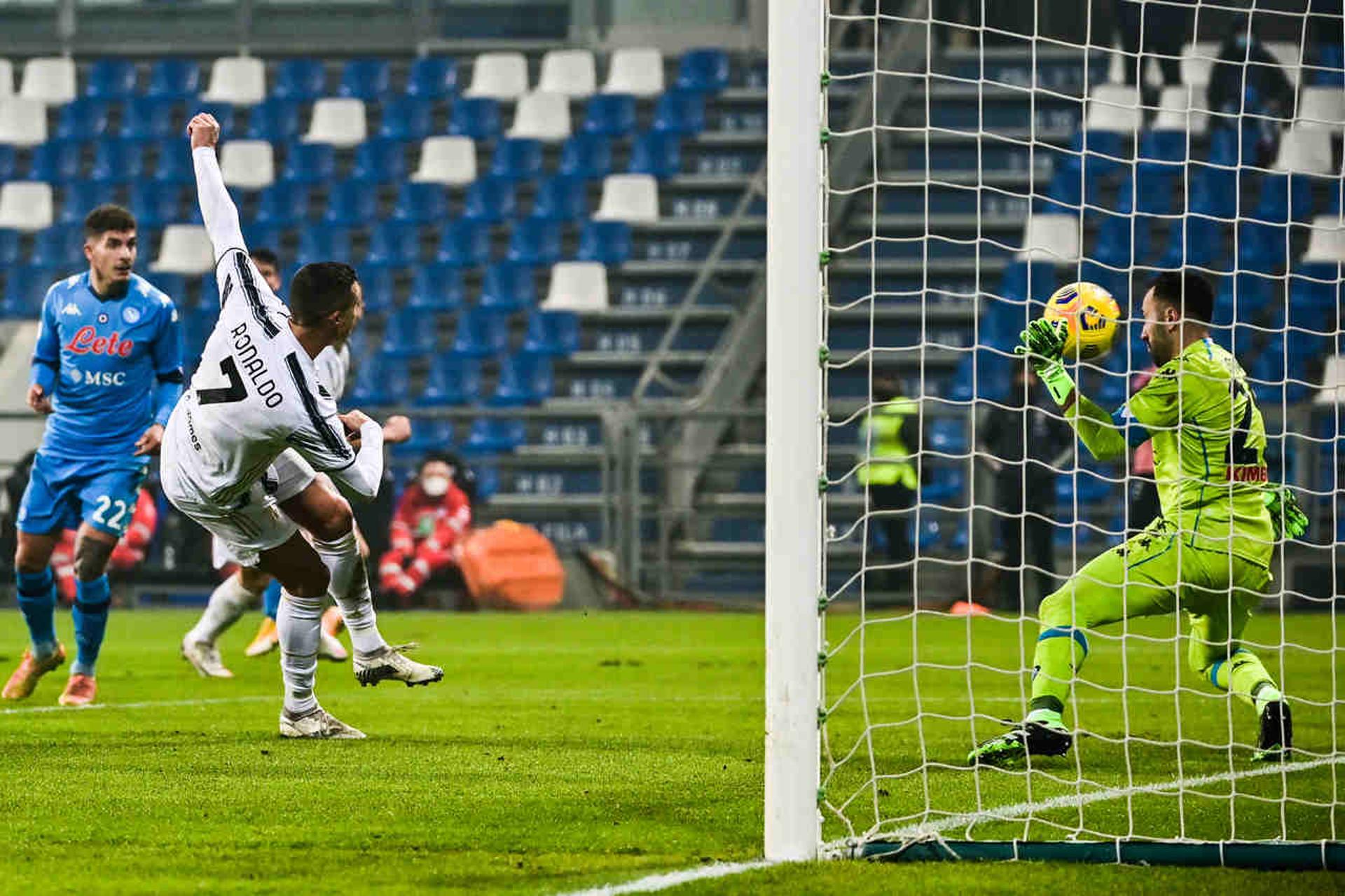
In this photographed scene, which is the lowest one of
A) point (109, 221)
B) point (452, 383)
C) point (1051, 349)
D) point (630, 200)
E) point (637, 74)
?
point (1051, 349)

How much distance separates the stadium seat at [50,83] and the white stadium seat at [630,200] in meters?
6.75

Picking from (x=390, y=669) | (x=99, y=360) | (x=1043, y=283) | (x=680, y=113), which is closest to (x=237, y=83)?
(x=680, y=113)

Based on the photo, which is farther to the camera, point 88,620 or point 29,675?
point 29,675

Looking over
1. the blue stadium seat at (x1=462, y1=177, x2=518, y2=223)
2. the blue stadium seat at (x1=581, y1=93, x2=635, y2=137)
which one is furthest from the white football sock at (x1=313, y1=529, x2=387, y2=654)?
the blue stadium seat at (x1=581, y1=93, x2=635, y2=137)

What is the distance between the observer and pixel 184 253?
20.0 m

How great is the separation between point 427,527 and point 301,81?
24.0 ft

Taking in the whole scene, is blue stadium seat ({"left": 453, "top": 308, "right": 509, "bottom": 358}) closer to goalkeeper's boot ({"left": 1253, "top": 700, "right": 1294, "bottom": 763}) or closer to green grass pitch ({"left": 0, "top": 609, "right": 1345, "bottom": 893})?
green grass pitch ({"left": 0, "top": 609, "right": 1345, "bottom": 893})

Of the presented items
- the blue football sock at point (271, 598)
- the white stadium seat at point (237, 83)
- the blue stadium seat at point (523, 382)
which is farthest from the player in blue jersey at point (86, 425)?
the white stadium seat at point (237, 83)

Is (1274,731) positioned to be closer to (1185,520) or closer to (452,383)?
(1185,520)

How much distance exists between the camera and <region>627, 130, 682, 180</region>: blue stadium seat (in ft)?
66.5

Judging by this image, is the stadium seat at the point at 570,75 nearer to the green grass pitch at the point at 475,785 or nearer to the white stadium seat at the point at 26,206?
the white stadium seat at the point at 26,206

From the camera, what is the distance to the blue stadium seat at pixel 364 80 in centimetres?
2159

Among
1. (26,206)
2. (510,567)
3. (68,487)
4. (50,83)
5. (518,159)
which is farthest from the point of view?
(50,83)

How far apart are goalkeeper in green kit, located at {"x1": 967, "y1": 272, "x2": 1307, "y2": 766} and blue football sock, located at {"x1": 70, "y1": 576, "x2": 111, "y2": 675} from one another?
4280 millimetres
